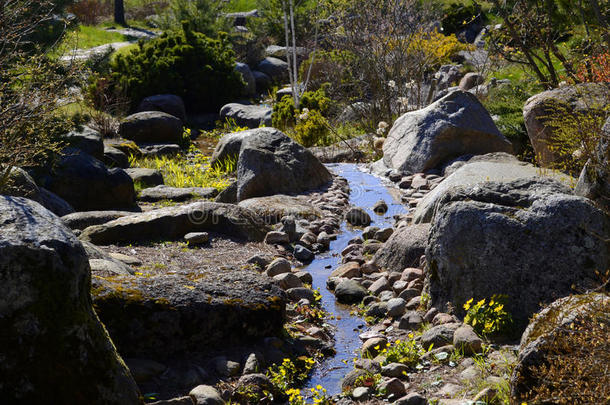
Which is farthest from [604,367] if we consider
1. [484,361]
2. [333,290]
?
[333,290]

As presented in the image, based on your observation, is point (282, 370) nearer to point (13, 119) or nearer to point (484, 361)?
point (484, 361)

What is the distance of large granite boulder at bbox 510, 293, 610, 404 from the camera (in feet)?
10.4

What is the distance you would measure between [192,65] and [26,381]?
15.0 meters

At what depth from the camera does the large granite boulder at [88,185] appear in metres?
9.11

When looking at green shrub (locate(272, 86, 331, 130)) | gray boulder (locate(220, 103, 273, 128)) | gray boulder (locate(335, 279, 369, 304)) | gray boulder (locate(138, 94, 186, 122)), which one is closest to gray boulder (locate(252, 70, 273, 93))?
gray boulder (locate(220, 103, 273, 128))

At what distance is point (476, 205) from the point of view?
5.13 m

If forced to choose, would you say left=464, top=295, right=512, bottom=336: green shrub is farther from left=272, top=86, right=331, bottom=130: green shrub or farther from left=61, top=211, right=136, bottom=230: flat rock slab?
left=272, top=86, right=331, bottom=130: green shrub

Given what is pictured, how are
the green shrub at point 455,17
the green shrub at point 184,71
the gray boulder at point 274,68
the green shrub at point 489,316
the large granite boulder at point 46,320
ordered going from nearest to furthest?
the large granite boulder at point 46,320 → the green shrub at point 489,316 → the green shrub at point 184,71 → the gray boulder at point 274,68 → the green shrub at point 455,17

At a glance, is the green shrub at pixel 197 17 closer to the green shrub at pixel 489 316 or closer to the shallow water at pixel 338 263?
the shallow water at pixel 338 263

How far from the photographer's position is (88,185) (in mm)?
9195

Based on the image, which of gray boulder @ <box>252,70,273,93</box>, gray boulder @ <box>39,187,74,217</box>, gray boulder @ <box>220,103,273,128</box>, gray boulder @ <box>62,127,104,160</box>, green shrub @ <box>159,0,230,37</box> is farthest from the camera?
green shrub @ <box>159,0,230,37</box>

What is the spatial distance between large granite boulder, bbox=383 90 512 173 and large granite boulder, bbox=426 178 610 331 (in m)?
4.49

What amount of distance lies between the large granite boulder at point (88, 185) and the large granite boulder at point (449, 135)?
4.08 metres

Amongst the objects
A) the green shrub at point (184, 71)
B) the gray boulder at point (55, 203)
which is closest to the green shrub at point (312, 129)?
the gray boulder at point (55, 203)
